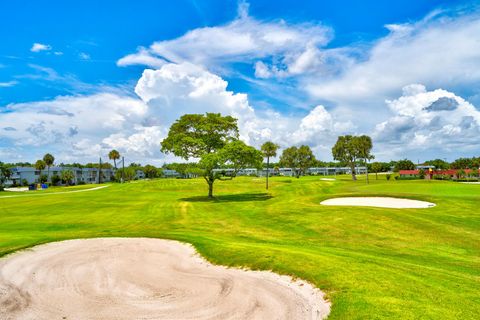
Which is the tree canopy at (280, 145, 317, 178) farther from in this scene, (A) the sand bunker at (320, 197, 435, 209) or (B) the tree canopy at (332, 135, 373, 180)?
(A) the sand bunker at (320, 197, 435, 209)

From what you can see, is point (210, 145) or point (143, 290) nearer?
point (143, 290)

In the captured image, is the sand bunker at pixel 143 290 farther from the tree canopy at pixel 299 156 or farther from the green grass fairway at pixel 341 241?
the tree canopy at pixel 299 156

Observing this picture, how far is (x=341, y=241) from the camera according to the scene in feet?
77.2

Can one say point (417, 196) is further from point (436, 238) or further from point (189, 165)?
point (189, 165)

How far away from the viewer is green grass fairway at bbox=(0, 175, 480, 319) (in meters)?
10.6

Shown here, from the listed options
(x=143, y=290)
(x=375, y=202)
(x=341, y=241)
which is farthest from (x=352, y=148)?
(x=143, y=290)

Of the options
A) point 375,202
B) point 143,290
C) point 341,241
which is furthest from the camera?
point 375,202

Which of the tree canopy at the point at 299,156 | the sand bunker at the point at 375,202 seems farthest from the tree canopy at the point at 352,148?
the sand bunker at the point at 375,202

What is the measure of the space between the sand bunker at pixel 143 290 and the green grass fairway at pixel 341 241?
1.15m

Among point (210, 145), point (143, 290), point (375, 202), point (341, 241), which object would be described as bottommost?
point (341, 241)

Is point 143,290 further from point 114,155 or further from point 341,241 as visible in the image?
point 114,155

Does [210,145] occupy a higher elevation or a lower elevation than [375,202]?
higher

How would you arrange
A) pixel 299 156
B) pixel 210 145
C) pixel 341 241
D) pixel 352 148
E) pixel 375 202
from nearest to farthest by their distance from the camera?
pixel 341 241 → pixel 375 202 → pixel 210 145 → pixel 352 148 → pixel 299 156

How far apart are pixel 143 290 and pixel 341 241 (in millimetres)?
15648
